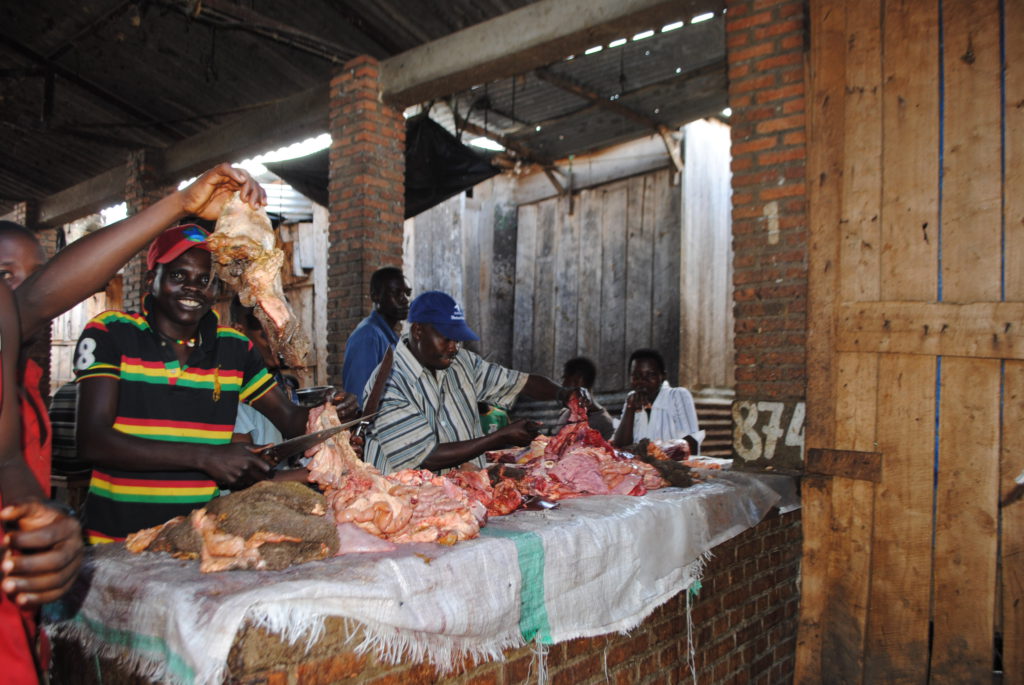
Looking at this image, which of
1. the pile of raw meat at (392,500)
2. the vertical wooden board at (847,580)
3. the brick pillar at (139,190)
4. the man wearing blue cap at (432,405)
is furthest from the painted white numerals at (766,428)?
the brick pillar at (139,190)

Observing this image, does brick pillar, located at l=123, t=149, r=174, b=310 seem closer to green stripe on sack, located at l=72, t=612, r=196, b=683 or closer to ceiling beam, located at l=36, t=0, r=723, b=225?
ceiling beam, located at l=36, t=0, r=723, b=225

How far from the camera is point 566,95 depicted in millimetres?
7980

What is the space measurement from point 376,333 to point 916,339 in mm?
3542

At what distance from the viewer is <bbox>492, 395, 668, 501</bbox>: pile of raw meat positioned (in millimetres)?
3600

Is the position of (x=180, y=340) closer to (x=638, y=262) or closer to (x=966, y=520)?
(x=966, y=520)

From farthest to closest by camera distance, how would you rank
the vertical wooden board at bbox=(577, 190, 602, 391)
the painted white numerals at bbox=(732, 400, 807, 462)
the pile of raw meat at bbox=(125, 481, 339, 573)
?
the vertical wooden board at bbox=(577, 190, 602, 391)
the painted white numerals at bbox=(732, 400, 807, 462)
the pile of raw meat at bbox=(125, 481, 339, 573)

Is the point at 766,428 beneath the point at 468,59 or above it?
beneath

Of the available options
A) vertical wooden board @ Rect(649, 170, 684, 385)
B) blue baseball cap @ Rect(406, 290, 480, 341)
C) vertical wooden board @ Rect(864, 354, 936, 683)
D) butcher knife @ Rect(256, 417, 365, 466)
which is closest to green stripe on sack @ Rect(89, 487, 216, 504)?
butcher knife @ Rect(256, 417, 365, 466)

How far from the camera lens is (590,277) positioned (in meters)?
10.1

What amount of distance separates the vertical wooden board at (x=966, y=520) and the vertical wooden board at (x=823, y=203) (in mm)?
606

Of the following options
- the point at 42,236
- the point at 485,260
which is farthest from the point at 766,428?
the point at 42,236

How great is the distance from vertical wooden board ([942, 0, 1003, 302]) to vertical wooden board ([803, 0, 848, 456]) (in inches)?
21.0

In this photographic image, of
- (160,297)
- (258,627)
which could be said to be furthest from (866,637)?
(160,297)

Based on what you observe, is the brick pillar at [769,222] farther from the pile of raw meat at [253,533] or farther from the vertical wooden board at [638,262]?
the vertical wooden board at [638,262]
